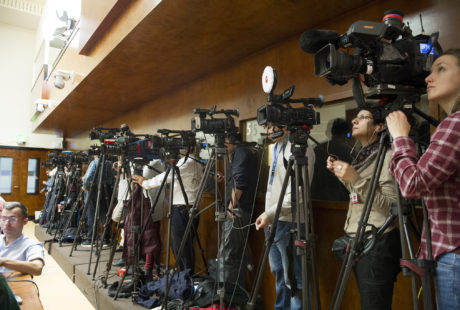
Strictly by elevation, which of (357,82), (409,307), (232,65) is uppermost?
(232,65)

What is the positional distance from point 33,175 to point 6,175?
684mm

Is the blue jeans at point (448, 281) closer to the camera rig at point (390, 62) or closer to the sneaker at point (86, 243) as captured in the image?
the camera rig at point (390, 62)

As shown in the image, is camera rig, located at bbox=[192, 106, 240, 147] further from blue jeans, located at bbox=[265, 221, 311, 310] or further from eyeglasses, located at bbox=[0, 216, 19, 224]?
eyeglasses, located at bbox=[0, 216, 19, 224]

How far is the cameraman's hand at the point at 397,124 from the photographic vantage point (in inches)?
42.6

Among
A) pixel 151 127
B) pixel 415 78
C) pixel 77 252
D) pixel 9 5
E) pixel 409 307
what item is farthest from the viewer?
pixel 9 5

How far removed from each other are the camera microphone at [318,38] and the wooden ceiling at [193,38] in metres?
0.84

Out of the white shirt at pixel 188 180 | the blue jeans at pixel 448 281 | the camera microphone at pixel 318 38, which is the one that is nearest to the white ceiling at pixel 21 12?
the white shirt at pixel 188 180

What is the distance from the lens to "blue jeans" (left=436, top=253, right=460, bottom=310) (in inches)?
36.3

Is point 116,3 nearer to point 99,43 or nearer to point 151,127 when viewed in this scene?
point 99,43

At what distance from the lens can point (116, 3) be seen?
261 cm

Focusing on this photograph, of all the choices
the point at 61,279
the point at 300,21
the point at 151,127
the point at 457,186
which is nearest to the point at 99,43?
the point at 151,127

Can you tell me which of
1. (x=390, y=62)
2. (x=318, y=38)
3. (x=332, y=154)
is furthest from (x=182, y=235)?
(x=390, y=62)

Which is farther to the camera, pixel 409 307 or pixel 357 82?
pixel 409 307

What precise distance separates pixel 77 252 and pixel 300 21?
4046mm
